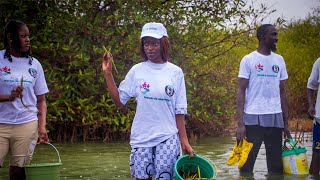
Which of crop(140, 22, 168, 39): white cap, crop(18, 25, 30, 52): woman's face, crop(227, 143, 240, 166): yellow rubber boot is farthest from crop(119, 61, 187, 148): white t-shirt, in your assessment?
crop(227, 143, 240, 166): yellow rubber boot

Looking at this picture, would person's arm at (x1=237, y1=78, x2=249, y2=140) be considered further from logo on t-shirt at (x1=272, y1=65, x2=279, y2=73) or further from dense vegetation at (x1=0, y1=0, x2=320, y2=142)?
dense vegetation at (x1=0, y1=0, x2=320, y2=142)

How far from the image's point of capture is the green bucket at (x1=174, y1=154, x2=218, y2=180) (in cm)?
582

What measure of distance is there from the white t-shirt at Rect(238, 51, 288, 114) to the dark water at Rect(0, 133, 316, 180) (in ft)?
2.93

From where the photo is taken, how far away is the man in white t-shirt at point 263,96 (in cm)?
863

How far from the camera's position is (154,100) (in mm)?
5770

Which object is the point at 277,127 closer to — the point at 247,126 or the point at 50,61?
the point at 247,126

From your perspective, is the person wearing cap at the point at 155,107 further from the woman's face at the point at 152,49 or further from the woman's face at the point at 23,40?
the woman's face at the point at 23,40

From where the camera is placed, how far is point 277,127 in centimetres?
872

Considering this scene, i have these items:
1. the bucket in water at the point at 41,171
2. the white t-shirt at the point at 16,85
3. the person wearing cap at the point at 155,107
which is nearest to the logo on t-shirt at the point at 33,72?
the white t-shirt at the point at 16,85

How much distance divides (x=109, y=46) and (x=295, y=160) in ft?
18.8

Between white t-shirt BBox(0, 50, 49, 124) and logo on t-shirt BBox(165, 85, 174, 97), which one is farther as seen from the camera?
white t-shirt BBox(0, 50, 49, 124)

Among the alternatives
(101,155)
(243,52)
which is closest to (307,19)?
(243,52)

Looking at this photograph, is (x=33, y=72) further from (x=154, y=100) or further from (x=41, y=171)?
(x=154, y=100)

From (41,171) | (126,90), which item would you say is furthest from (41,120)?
(126,90)
